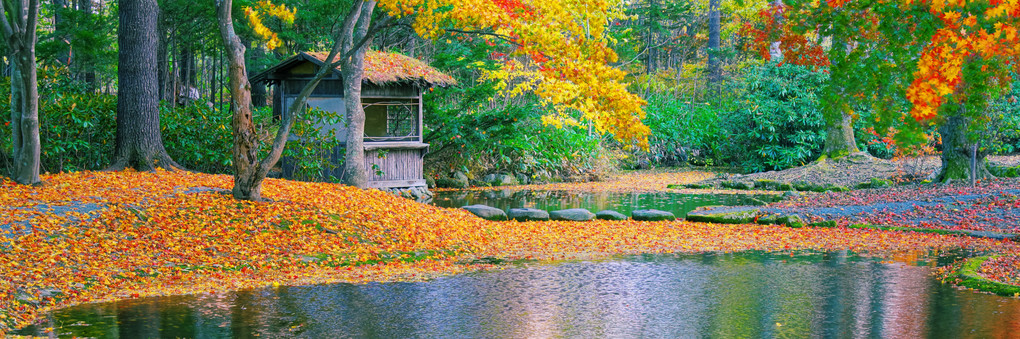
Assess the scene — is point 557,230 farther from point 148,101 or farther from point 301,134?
point 148,101

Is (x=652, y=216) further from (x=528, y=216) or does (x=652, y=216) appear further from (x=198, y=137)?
(x=198, y=137)

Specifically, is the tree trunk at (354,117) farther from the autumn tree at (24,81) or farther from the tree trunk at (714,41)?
the tree trunk at (714,41)

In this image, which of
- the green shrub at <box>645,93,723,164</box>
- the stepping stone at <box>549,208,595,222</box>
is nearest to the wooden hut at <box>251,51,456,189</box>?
the stepping stone at <box>549,208,595,222</box>

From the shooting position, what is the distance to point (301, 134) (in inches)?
703

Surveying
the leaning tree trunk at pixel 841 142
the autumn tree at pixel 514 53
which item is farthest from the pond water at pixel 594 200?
the leaning tree trunk at pixel 841 142

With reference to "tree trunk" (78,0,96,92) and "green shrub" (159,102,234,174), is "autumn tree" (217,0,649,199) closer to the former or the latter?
"green shrub" (159,102,234,174)

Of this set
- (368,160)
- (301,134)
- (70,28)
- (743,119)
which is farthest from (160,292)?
(743,119)

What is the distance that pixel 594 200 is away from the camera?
69.2 ft

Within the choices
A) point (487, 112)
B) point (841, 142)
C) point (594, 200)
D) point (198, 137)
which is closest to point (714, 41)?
point (841, 142)

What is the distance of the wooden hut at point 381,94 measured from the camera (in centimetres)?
1981

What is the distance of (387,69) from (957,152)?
13.3m

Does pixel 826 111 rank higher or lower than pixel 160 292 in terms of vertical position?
higher

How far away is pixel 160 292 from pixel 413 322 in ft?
10.0

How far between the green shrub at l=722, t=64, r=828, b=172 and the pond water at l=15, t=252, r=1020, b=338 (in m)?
20.0
